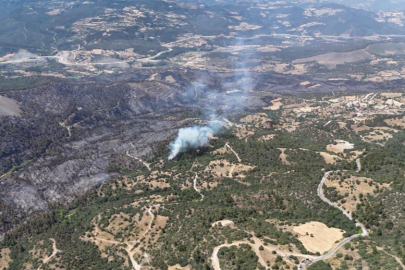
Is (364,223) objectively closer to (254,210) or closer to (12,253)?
(254,210)

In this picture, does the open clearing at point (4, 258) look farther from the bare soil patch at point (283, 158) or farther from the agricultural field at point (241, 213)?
the bare soil patch at point (283, 158)

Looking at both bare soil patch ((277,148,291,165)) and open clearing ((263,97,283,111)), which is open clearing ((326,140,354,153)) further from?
open clearing ((263,97,283,111))

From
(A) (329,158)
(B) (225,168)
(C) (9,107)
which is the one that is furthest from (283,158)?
(C) (9,107)

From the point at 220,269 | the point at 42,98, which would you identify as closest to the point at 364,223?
the point at 220,269

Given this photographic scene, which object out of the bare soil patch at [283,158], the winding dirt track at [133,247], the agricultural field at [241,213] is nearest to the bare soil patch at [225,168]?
the agricultural field at [241,213]

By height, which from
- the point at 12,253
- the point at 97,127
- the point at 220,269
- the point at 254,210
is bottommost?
the point at 97,127

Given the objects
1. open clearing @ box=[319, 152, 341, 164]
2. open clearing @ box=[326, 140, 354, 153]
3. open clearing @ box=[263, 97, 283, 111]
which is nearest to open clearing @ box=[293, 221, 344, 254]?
open clearing @ box=[319, 152, 341, 164]

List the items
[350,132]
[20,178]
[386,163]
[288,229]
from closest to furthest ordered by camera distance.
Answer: [288,229] → [386,163] → [20,178] → [350,132]
